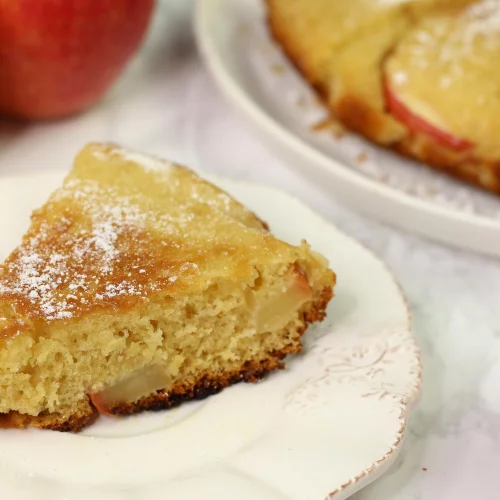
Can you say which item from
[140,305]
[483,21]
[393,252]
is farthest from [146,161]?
[483,21]

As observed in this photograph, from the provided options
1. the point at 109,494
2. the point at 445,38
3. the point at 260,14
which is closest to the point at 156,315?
the point at 109,494

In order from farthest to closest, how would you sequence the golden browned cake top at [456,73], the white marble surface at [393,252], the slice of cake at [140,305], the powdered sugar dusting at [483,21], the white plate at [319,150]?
the powdered sugar dusting at [483,21] < the golden browned cake top at [456,73] < the white plate at [319,150] < the white marble surface at [393,252] < the slice of cake at [140,305]

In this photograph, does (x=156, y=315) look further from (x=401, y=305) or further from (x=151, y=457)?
(x=401, y=305)

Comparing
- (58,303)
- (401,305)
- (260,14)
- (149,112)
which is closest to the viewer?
(58,303)

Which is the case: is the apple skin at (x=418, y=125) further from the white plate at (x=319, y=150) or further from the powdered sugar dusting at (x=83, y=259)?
the powdered sugar dusting at (x=83, y=259)

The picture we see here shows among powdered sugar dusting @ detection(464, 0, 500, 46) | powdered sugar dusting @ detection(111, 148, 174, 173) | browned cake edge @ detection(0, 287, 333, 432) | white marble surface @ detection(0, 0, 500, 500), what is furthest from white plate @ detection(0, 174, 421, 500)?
powdered sugar dusting @ detection(464, 0, 500, 46)

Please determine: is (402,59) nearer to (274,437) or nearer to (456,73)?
(456,73)

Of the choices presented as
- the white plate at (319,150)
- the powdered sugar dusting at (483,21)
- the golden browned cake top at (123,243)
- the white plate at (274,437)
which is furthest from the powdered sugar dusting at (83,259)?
the powdered sugar dusting at (483,21)
